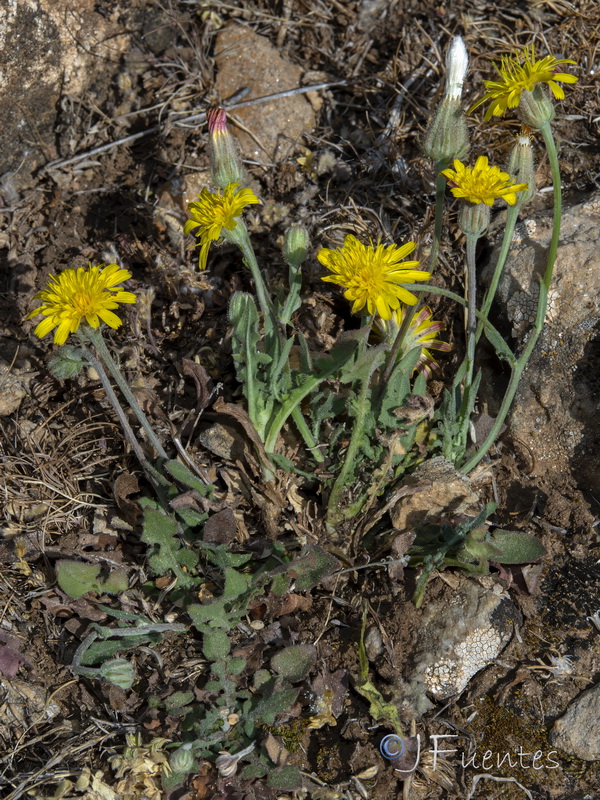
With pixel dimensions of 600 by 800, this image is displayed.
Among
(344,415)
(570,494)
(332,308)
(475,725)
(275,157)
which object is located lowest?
(475,725)

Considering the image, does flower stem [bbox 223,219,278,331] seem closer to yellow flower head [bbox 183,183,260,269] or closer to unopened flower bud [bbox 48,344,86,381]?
yellow flower head [bbox 183,183,260,269]

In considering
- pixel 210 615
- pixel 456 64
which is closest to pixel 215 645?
pixel 210 615

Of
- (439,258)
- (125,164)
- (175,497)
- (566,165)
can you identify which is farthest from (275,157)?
(175,497)

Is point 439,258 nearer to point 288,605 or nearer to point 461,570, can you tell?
point 461,570

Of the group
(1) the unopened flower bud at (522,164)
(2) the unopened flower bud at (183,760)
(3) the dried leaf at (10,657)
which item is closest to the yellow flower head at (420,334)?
(1) the unopened flower bud at (522,164)

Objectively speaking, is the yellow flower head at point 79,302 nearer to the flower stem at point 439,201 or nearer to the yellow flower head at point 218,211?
the yellow flower head at point 218,211
